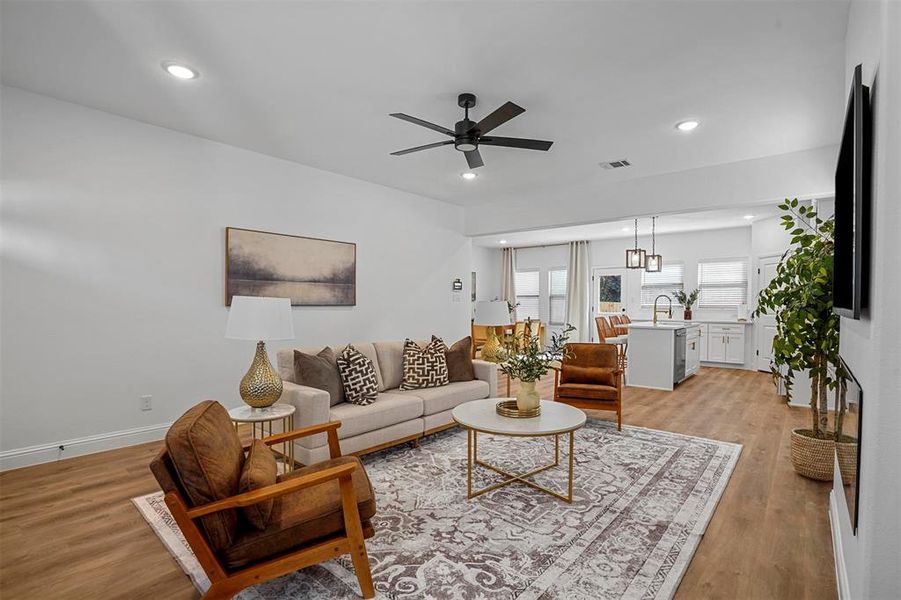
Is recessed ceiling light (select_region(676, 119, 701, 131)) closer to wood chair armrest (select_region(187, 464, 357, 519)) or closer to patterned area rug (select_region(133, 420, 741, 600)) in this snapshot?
patterned area rug (select_region(133, 420, 741, 600))

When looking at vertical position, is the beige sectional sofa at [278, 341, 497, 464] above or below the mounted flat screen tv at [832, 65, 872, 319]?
below

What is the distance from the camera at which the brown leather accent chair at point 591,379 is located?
14.3 ft

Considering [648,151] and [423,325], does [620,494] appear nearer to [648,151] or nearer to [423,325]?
[648,151]

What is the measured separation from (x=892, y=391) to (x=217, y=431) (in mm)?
2299

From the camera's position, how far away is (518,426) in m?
2.80

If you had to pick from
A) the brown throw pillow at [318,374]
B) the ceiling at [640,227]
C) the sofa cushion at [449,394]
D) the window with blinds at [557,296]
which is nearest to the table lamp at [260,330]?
the brown throw pillow at [318,374]

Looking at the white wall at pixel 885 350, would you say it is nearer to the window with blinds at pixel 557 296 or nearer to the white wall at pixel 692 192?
the white wall at pixel 692 192

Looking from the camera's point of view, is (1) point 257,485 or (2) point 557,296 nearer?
(1) point 257,485

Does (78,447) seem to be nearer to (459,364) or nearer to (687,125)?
(459,364)

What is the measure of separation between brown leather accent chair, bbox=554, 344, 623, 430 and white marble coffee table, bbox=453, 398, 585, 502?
1.20m

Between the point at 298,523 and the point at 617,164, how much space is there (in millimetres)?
4567

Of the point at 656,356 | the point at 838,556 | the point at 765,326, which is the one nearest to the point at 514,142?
the point at 838,556

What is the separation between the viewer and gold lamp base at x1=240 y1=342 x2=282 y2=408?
9.32 ft

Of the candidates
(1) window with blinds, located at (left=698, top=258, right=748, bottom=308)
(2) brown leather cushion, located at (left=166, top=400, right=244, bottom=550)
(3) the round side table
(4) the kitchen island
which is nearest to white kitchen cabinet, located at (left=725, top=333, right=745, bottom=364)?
(1) window with blinds, located at (left=698, top=258, right=748, bottom=308)
